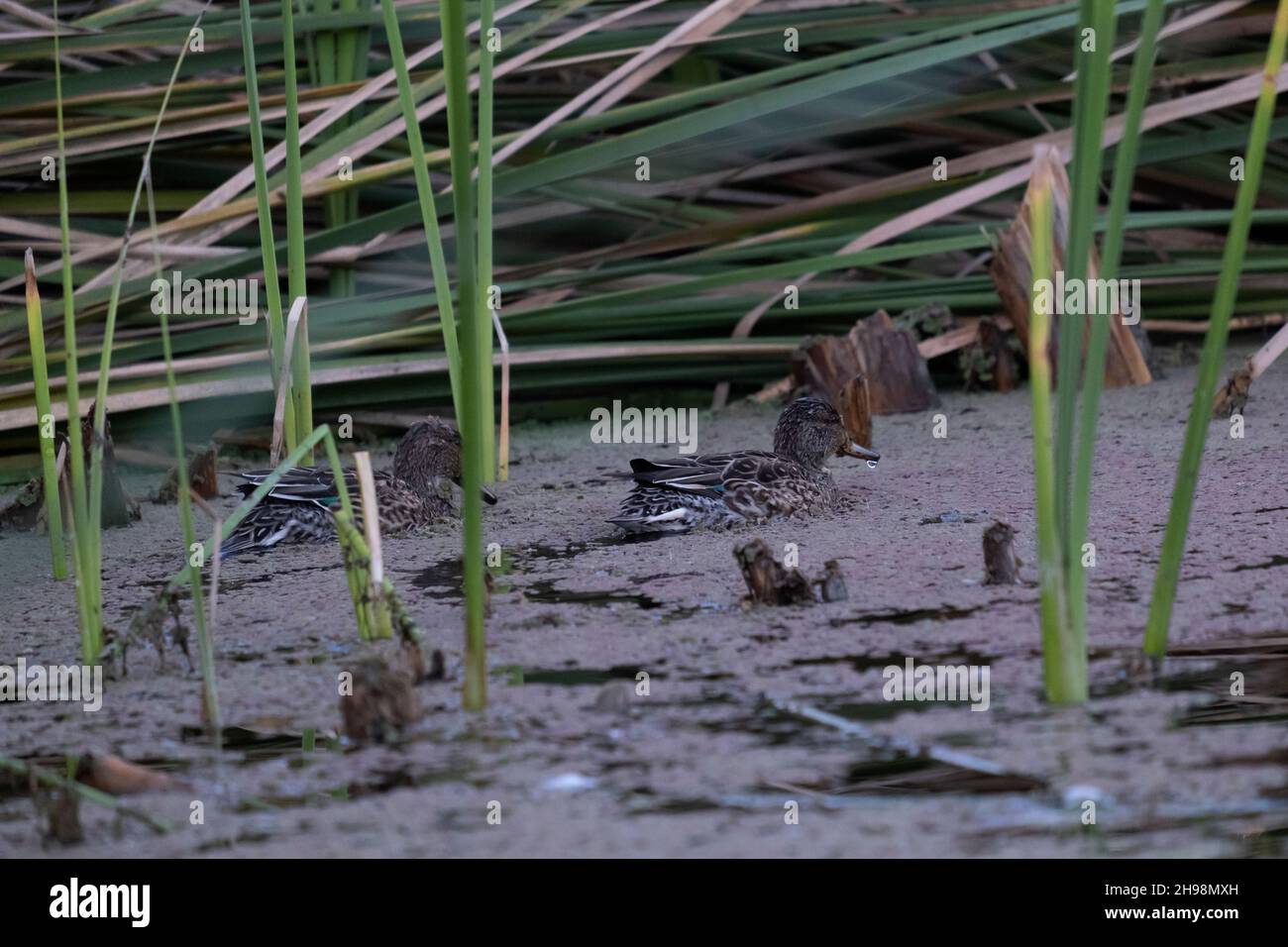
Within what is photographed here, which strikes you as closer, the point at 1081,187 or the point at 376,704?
the point at 1081,187

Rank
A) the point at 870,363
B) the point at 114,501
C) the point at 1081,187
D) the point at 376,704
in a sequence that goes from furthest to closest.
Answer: the point at 870,363 < the point at 114,501 < the point at 376,704 < the point at 1081,187

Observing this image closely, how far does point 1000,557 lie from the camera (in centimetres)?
406

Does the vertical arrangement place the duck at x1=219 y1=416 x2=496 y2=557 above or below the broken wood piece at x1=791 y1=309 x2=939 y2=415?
below

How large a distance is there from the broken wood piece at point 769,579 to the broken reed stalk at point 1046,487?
0.95 meters

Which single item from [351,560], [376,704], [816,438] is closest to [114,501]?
[351,560]

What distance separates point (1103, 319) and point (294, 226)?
2.69 m

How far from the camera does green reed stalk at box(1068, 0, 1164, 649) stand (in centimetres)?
285

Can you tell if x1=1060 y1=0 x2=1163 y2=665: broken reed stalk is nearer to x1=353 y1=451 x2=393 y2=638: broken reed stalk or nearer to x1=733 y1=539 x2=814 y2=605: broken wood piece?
x1=733 y1=539 x2=814 y2=605: broken wood piece

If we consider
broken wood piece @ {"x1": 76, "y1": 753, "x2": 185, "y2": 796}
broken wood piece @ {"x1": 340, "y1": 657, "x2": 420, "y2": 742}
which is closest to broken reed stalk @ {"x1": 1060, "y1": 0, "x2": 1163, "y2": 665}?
broken wood piece @ {"x1": 340, "y1": 657, "x2": 420, "y2": 742}

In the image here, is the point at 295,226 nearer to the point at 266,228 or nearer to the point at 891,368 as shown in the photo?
the point at 266,228

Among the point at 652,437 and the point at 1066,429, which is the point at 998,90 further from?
the point at 1066,429

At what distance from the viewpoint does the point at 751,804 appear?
2803 millimetres

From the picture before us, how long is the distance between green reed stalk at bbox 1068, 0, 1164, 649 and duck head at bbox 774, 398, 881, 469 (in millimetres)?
2775
